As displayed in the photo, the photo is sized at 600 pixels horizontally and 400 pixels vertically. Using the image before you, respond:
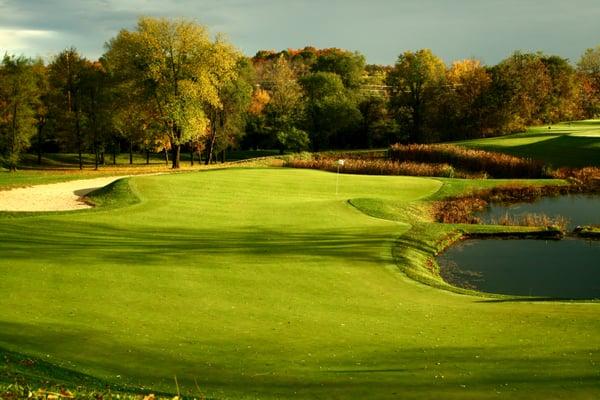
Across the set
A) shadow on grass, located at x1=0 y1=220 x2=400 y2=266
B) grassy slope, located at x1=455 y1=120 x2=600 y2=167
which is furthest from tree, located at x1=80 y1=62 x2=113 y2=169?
shadow on grass, located at x1=0 y1=220 x2=400 y2=266

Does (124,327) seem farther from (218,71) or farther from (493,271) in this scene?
(218,71)

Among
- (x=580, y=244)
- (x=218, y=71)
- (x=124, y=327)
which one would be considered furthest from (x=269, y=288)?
(x=218, y=71)

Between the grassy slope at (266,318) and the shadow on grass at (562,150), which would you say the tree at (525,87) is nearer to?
the shadow on grass at (562,150)

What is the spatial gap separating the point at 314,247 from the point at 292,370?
9.71 meters

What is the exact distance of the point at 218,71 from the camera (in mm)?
53000

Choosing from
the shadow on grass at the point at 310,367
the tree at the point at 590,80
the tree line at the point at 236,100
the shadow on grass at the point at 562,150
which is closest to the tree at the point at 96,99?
the tree line at the point at 236,100

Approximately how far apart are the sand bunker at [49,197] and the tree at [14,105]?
3027 centimetres

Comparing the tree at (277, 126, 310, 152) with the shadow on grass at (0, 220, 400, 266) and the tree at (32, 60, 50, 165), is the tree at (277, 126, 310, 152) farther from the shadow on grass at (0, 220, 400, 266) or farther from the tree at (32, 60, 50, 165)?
the shadow on grass at (0, 220, 400, 266)

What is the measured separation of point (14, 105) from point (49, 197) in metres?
37.0

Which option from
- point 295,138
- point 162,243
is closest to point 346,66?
point 295,138

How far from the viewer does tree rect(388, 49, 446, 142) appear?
257ft

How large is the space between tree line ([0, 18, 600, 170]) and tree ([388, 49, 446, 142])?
17 cm

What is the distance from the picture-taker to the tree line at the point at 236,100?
51.8 m

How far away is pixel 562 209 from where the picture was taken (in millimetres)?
31719
